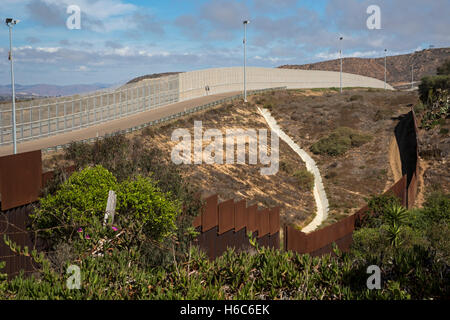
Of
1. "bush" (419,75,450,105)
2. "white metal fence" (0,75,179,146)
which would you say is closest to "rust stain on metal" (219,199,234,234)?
"white metal fence" (0,75,179,146)

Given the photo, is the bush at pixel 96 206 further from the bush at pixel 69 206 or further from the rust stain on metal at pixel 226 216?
the rust stain on metal at pixel 226 216

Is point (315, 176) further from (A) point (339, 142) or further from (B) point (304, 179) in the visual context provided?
(A) point (339, 142)

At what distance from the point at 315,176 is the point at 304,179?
3282 millimetres

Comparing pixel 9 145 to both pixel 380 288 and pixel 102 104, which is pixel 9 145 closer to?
pixel 102 104

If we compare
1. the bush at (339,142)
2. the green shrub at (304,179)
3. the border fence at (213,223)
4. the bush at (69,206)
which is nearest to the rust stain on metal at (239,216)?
the border fence at (213,223)

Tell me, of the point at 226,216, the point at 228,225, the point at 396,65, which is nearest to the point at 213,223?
the point at 226,216

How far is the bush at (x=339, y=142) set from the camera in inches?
1875

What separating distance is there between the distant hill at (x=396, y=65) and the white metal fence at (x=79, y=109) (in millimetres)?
126892

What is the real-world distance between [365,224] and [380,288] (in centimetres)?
1736

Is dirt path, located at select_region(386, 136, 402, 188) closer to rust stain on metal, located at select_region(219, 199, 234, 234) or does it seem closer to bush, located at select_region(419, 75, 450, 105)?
bush, located at select_region(419, 75, 450, 105)

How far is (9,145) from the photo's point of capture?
32406mm

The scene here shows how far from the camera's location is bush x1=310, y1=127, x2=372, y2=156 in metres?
47.6

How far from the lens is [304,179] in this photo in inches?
1535
